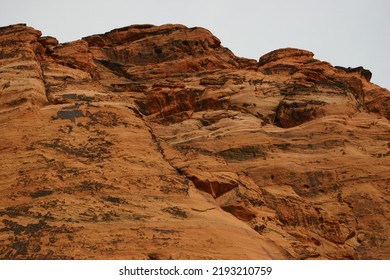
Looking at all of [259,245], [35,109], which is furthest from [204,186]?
[35,109]

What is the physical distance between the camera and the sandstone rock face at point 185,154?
73.4ft

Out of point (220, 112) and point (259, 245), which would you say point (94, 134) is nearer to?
point (259, 245)

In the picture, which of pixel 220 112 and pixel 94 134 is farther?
pixel 220 112

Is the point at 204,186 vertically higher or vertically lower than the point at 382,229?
higher

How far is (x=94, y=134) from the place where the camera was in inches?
1085

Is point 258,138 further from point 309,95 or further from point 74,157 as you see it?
point 74,157

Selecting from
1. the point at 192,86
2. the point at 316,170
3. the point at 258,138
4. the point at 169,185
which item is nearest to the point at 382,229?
the point at 316,170

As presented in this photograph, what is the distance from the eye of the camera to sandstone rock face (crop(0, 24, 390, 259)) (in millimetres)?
22359

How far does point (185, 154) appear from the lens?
Answer: 3083 cm

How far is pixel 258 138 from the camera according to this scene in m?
35.6
